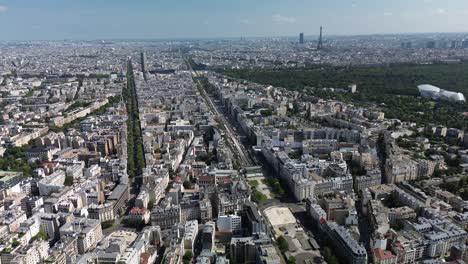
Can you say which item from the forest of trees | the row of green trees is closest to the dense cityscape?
the row of green trees

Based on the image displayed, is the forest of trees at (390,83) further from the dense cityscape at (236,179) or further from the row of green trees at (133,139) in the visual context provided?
the row of green trees at (133,139)

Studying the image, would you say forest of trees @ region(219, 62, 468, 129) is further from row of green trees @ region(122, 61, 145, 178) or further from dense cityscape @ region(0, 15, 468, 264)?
row of green trees @ region(122, 61, 145, 178)

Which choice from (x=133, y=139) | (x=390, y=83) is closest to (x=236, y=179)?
(x=133, y=139)

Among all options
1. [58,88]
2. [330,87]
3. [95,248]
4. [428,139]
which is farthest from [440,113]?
[58,88]

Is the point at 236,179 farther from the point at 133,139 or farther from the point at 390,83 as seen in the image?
the point at 390,83

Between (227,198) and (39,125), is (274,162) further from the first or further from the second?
(39,125)
